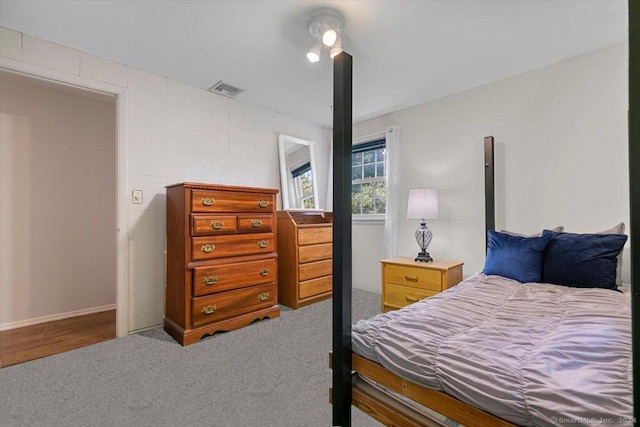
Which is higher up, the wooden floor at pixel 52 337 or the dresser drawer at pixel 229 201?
the dresser drawer at pixel 229 201

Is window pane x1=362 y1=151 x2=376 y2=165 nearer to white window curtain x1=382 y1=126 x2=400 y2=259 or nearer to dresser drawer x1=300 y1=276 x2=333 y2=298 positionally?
white window curtain x1=382 y1=126 x2=400 y2=259

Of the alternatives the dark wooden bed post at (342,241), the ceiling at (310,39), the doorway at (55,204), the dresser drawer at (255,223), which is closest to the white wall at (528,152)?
the ceiling at (310,39)

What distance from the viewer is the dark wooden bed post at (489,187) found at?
2725 millimetres

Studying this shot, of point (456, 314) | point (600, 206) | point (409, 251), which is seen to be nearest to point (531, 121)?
point (600, 206)

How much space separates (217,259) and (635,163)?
A: 248 centimetres

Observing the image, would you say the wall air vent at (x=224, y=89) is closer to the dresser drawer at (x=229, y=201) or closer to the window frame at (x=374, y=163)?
the dresser drawer at (x=229, y=201)

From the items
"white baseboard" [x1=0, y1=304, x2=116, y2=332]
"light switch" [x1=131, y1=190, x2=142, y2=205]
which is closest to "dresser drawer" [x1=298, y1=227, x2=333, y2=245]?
"light switch" [x1=131, y1=190, x2=142, y2=205]

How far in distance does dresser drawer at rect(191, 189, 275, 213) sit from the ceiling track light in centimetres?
129

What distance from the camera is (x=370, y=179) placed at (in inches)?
155

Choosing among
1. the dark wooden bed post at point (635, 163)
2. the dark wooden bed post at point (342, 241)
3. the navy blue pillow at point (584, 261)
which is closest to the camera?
the dark wooden bed post at point (635, 163)

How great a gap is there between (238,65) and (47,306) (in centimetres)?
293

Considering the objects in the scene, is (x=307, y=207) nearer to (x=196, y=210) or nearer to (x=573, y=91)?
(x=196, y=210)

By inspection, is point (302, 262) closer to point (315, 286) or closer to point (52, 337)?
point (315, 286)

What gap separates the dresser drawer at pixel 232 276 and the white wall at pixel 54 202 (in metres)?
1.63
